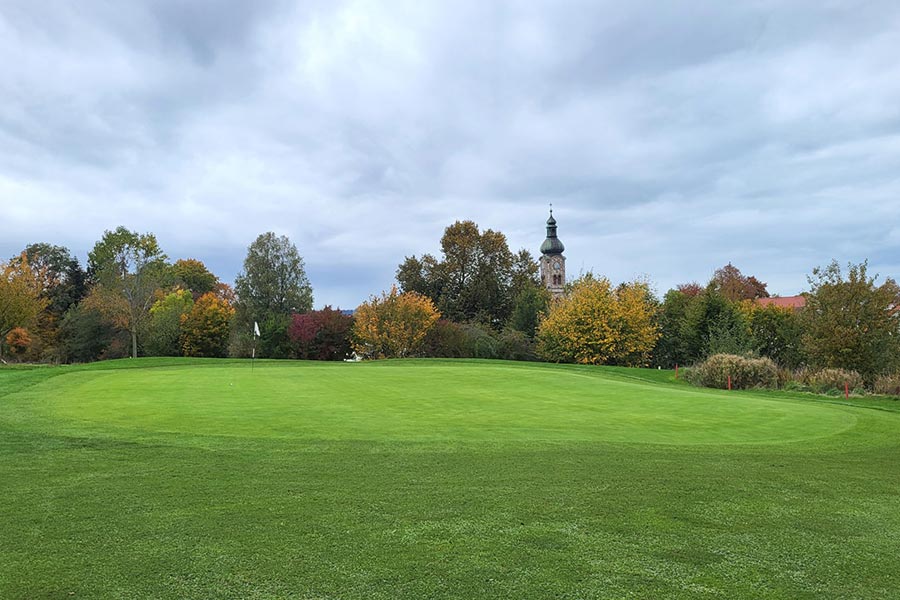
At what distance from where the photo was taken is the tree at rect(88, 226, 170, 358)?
47.1 m

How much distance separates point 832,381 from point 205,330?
147ft

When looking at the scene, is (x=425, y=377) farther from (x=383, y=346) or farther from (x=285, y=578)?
(x=383, y=346)

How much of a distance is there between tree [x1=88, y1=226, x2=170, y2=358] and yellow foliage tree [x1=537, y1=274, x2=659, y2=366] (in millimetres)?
29260

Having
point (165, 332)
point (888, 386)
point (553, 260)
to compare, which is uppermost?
point (553, 260)

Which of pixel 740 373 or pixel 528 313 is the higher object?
pixel 528 313

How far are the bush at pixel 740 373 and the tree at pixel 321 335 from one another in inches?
1100

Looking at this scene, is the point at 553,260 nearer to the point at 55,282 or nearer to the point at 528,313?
the point at 528,313

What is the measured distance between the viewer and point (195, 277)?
7644 centimetres

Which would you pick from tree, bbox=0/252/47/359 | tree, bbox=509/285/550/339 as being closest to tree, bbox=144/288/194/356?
tree, bbox=0/252/47/359

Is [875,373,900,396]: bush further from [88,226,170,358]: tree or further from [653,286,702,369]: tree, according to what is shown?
[88,226,170,358]: tree

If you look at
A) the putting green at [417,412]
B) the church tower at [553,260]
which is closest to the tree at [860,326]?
the putting green at [417,412]

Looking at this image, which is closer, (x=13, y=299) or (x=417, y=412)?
(x=417, y=412)

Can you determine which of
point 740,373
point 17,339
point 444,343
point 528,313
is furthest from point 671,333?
point 17,339

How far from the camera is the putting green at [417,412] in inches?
A: 358
